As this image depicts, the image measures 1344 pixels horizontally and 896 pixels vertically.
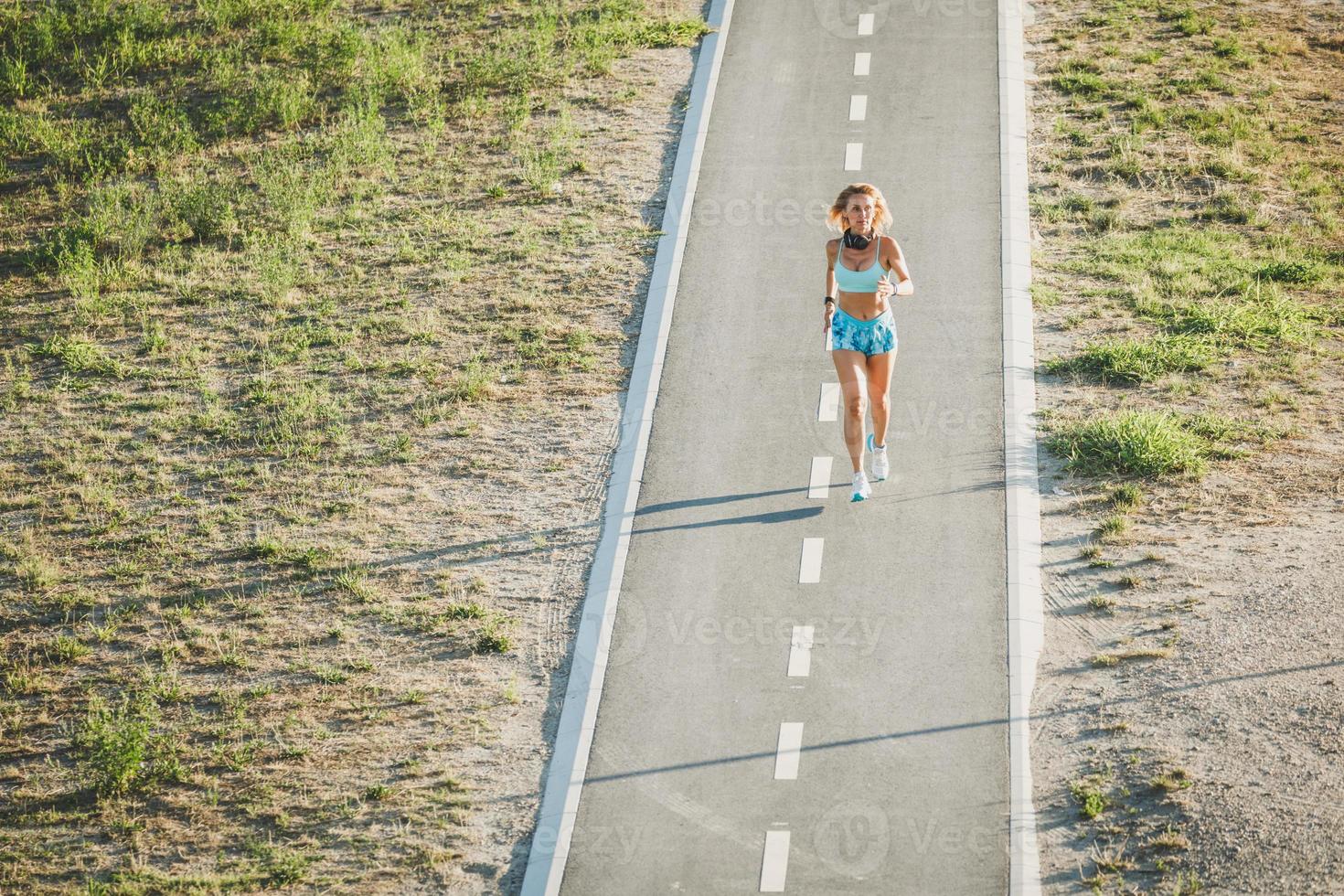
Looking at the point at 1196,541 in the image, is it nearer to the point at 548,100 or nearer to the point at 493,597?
the point at 493,597

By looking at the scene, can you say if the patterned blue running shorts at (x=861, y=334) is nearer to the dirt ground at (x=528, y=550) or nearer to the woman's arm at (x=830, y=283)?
the woman's arm at (x=830, y=283)

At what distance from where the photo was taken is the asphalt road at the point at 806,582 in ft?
31.0

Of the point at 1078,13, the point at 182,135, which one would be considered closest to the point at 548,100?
the point at 182,135

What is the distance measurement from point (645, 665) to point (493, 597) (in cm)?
143

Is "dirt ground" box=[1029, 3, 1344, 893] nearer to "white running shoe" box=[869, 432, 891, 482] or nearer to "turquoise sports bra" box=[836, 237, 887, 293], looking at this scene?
"white running shoe" box=[869, 432, 891, 482]

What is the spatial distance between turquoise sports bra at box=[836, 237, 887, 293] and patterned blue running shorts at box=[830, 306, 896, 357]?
9.6 inches

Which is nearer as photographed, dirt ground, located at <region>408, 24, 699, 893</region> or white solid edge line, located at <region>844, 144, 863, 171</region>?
dirt ground, located at <region>408, 24, 699, 893</region>

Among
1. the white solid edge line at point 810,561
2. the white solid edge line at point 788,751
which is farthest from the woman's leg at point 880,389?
the white solid edge line at point 788,751

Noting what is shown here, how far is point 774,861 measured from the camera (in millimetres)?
9258

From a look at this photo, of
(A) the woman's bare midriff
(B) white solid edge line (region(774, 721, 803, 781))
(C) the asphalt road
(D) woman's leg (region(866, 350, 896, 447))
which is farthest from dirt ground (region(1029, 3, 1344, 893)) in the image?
(A) the woman's bare midriff

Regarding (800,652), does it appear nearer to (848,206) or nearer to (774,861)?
(774,861)

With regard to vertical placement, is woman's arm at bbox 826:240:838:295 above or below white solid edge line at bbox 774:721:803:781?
above

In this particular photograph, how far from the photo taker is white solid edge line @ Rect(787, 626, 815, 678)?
1064 cm

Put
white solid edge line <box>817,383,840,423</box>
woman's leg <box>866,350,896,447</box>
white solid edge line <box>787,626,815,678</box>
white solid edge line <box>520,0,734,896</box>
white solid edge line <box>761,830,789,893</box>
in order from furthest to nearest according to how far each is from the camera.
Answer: white solid edge line <box>817,383,840,423</box>, woman's leg <box>866,350,896,447</box>, white solid edge line <box>787,626,815,678</box>, white solid edge line <box>520,0,734,896</box>, white solid edge line <box>761,830,789,893</box>
